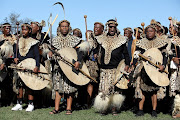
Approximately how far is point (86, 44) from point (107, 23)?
0.71m

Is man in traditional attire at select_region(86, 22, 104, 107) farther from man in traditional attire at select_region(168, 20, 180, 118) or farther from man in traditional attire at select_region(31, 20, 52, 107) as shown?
man in traditional attire at select_region(168, 20, 180, 118)

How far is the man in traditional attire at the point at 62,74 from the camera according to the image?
6.26 meters

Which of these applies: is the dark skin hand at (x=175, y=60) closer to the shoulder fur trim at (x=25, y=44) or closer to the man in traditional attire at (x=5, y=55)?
the shoulder fur trim at (x=25, y=44)

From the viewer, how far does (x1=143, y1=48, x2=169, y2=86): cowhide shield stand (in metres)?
5.66

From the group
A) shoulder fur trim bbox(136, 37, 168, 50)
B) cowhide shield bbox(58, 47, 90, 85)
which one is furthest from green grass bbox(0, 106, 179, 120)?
shoulder fur trim bbox(136, 37, 168, 50)

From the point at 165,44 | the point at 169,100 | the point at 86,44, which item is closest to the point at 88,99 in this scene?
the point at 86,44

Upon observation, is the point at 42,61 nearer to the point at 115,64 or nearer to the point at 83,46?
the point at 83,46

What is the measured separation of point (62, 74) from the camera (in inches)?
249

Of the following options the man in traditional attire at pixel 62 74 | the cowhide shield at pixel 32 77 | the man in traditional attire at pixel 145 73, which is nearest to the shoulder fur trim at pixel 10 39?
the cowhide shield at pixel 32 77

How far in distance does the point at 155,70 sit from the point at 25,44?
3277mm

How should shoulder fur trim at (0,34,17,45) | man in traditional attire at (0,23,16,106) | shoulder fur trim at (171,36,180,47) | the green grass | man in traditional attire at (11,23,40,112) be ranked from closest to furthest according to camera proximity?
the green grass
shoulder fur trim at (171,36,180,47)
man in traditional attire at (11,23,40,112)
man in traditional attire at (0,23,16,106)
shoulder fur trim at (0,34,17,45)

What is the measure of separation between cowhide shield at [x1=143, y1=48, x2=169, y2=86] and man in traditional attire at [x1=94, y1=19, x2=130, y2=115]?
2.14 feet

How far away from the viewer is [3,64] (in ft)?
22.2

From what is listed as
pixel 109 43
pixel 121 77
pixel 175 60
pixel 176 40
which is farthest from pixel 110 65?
pixel 176 40
